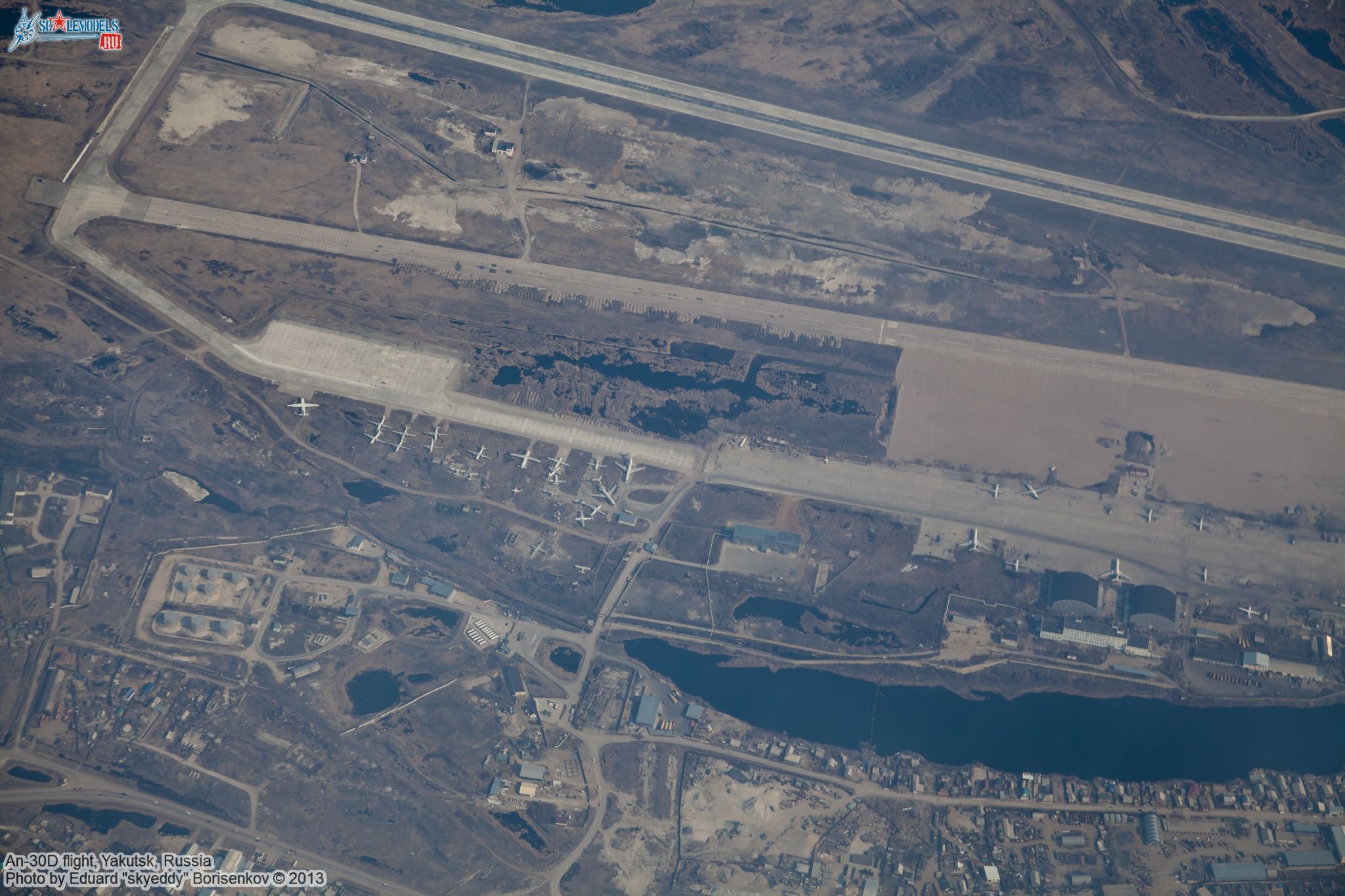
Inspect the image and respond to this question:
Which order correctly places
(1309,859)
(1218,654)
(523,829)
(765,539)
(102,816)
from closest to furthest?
1. (102,816)
2. (1309,859)
3. (523,829)
4. (1218,654)
5. (765,539)

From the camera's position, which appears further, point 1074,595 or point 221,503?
point 221,503

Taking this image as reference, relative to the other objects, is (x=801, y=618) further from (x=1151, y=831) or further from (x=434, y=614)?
(x=1151, y=831)

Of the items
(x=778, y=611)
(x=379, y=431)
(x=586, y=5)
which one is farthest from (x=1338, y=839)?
(x=586, y=5)

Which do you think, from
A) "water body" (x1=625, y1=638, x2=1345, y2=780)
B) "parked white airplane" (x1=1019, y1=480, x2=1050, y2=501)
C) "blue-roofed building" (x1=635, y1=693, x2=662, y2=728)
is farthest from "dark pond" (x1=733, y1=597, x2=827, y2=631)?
"parked white airplane" (x1=1019, y1=480, x2=1050, y2=501)

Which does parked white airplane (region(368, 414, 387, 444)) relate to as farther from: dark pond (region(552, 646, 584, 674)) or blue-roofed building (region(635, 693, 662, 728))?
blue-roofed building (region(635, 693, 662, 728))

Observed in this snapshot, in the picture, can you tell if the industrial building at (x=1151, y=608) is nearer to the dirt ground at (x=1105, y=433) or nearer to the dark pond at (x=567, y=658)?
the dirt ground at (x=1105, y=433)

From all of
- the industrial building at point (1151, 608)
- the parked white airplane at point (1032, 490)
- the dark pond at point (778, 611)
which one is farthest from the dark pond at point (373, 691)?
the industrial building at point (1151, 608)

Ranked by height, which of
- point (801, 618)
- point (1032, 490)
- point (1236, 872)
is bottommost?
point (1236, 872)
